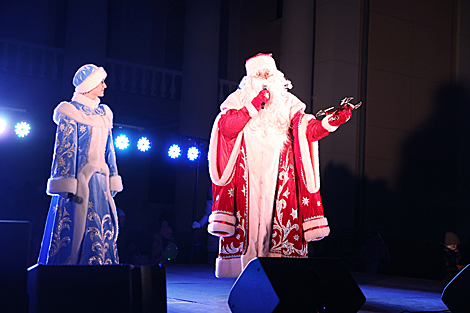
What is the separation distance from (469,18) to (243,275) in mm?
9874

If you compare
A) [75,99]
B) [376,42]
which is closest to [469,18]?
[376,42]

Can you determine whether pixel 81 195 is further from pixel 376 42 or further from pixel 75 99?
pixel 376 42

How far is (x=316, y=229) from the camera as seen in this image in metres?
3.91

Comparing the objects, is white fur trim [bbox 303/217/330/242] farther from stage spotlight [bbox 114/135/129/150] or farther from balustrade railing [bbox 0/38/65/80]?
balustrade railing [bbox 0/38/65/80]

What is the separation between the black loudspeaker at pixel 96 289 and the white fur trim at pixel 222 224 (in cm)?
150

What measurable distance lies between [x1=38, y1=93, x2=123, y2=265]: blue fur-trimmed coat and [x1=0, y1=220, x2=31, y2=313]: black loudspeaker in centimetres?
150

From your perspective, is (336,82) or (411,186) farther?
(411,186)

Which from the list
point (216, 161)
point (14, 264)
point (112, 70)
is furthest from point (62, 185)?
point (112, 70)

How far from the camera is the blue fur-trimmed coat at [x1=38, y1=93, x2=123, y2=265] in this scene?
371 centimetres

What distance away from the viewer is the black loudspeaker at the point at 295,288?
2.64m

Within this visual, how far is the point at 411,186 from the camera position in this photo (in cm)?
1028

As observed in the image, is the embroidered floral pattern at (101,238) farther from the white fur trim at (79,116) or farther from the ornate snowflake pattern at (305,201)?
the ornate snowflake pattern at (305,201)

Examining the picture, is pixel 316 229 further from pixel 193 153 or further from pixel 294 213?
pixel 193 153

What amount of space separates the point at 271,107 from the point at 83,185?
4.85 ft
